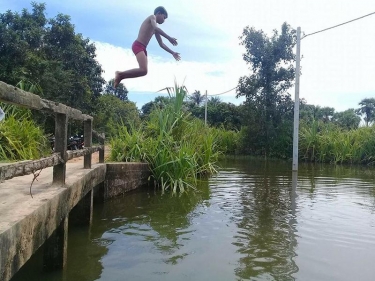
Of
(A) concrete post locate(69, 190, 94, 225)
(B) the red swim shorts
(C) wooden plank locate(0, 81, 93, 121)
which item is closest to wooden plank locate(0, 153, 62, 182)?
(C) wooden plank locate(0, 81, 93, 121)

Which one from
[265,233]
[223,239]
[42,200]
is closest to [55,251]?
[42,200]

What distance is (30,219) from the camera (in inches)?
90.8

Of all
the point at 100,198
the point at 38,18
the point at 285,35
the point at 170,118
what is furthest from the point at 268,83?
the point at 100,198

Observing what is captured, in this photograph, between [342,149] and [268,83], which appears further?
[268,83]

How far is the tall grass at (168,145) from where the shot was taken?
7.44 m

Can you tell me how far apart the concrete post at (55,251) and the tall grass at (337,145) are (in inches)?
599

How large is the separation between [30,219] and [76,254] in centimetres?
150

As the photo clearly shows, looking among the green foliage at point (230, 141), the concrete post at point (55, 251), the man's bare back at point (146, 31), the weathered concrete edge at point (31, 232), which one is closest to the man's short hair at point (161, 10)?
the man's bare back at point (146, 31)

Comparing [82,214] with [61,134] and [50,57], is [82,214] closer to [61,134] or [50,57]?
[61,134]

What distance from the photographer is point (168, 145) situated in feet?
25.5

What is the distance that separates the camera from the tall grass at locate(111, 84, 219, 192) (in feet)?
24.4

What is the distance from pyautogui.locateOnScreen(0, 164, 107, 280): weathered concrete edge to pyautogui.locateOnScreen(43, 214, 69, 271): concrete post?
0.52 ft

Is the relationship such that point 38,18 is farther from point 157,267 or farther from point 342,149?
point 157,267

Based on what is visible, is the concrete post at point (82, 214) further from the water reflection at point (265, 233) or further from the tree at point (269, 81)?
the tree at point (269, 81)
